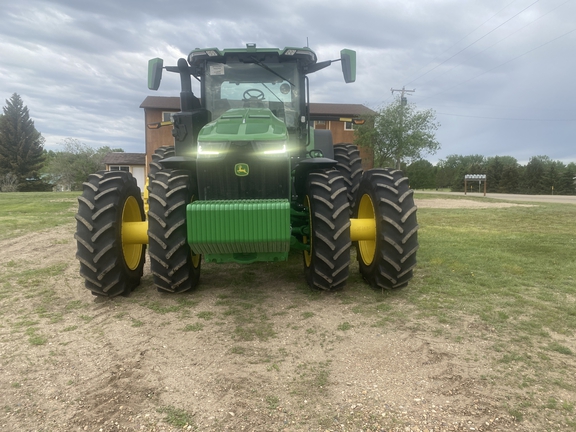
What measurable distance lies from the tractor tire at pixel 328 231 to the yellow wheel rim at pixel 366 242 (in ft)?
2.18

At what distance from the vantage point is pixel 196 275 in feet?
16.1

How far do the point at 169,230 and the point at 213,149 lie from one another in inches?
38.2

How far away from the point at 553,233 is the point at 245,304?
26.4 feet

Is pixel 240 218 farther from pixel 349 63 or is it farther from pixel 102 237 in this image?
pixel 349 63

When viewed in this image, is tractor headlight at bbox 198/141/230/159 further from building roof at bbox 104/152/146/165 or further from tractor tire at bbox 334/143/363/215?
building roof at bbox 104/152/146/165

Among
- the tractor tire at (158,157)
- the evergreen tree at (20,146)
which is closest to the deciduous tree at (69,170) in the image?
the evergreen tree at (20,146)

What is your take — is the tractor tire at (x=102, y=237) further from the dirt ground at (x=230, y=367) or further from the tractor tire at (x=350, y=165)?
the tractor tire at (x=350, y=165)

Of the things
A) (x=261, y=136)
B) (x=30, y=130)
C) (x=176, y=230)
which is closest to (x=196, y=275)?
(x=176, y=230)

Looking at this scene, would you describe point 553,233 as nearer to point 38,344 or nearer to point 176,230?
point 176,230

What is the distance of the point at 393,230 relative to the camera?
4.50 m

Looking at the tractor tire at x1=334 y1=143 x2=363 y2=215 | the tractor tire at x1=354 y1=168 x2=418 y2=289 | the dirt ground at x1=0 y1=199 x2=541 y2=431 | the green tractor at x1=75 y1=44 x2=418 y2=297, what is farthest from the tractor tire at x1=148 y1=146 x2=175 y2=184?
the tractor tire at x1=354 y1=168 x2=418 y2=289

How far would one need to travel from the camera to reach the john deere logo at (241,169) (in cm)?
447

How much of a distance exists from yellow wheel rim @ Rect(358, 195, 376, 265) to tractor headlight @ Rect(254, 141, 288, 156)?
1273mm

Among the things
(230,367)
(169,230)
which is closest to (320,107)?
(169,230)
